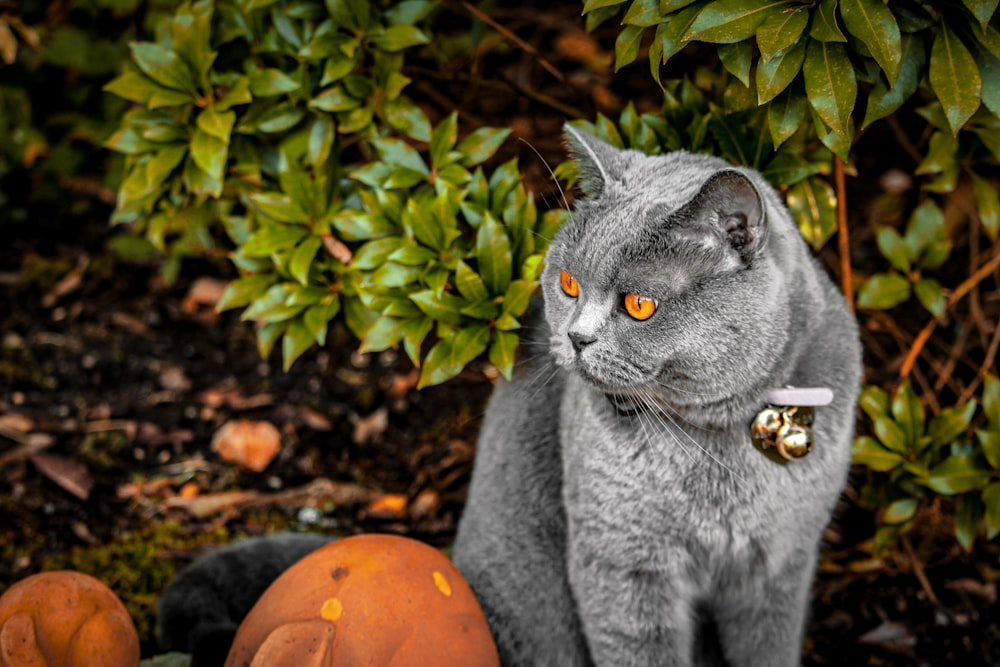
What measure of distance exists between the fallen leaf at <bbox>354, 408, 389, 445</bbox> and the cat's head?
1.79 m

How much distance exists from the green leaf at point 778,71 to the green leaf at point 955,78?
11.9 inches

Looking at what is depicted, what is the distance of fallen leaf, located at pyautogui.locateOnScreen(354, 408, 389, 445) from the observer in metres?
3.62

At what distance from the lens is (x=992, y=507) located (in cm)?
253

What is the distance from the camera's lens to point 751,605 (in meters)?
2.29

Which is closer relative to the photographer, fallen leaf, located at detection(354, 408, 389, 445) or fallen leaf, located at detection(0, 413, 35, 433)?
fallen leaf, located at detection(0, 413, 35, 433)

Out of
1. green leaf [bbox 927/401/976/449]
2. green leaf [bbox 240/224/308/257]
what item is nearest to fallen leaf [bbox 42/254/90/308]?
green leaf [bbox 240/224/308/257]

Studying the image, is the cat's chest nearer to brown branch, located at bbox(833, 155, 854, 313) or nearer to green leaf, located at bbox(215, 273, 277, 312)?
brown branch, located at bbox(833, 155, 854, 313)

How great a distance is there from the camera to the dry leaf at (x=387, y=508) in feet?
10.7

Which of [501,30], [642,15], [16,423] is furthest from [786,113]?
[16,423]

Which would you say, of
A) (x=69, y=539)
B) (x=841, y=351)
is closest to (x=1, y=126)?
(x=69, y=539)

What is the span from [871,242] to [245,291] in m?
2.79

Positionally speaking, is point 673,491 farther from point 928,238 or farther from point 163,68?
point 163,68

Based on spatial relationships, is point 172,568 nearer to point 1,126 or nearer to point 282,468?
point 282,468

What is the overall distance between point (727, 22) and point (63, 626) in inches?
76.0
